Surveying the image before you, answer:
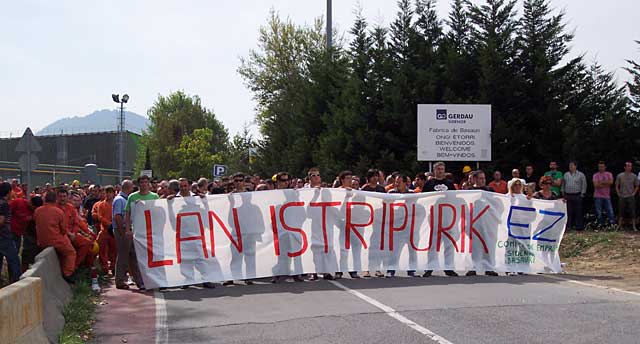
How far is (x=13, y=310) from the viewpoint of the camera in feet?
19.6

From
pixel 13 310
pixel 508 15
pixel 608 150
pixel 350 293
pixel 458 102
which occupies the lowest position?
pixel 350 293

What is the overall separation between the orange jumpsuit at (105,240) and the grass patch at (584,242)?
10165 mm

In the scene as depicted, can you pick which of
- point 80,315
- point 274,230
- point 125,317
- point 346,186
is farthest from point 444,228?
point 80,315

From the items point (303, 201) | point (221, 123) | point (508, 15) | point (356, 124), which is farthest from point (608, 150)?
point (221, 123)

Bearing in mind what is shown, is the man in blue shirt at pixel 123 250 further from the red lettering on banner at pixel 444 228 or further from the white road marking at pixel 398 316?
the red lettering on banner at pixel 444 228

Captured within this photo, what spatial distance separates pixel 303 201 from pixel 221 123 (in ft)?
251

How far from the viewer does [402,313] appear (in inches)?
360

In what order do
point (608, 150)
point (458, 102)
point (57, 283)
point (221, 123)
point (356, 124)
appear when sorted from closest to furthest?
point (57, 283) < point (608, 150) < point (458, 102) < point (356, 124) < point (221, 123)

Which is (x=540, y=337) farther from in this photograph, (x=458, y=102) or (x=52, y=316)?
(x=458, y=102)

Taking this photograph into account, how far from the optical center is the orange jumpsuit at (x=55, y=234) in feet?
37.7

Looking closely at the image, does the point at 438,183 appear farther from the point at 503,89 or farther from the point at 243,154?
the point at 243,154

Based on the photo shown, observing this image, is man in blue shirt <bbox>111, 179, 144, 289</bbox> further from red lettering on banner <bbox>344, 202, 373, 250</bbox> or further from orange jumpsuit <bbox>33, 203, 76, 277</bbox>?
red lettering on banner <bbox>344, 202, 373, 250</bbox>

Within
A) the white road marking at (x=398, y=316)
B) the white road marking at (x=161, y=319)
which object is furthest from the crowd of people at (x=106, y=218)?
the white road marking at (x=398, y=316)

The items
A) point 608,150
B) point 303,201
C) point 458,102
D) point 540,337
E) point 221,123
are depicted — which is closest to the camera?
point 540,337
